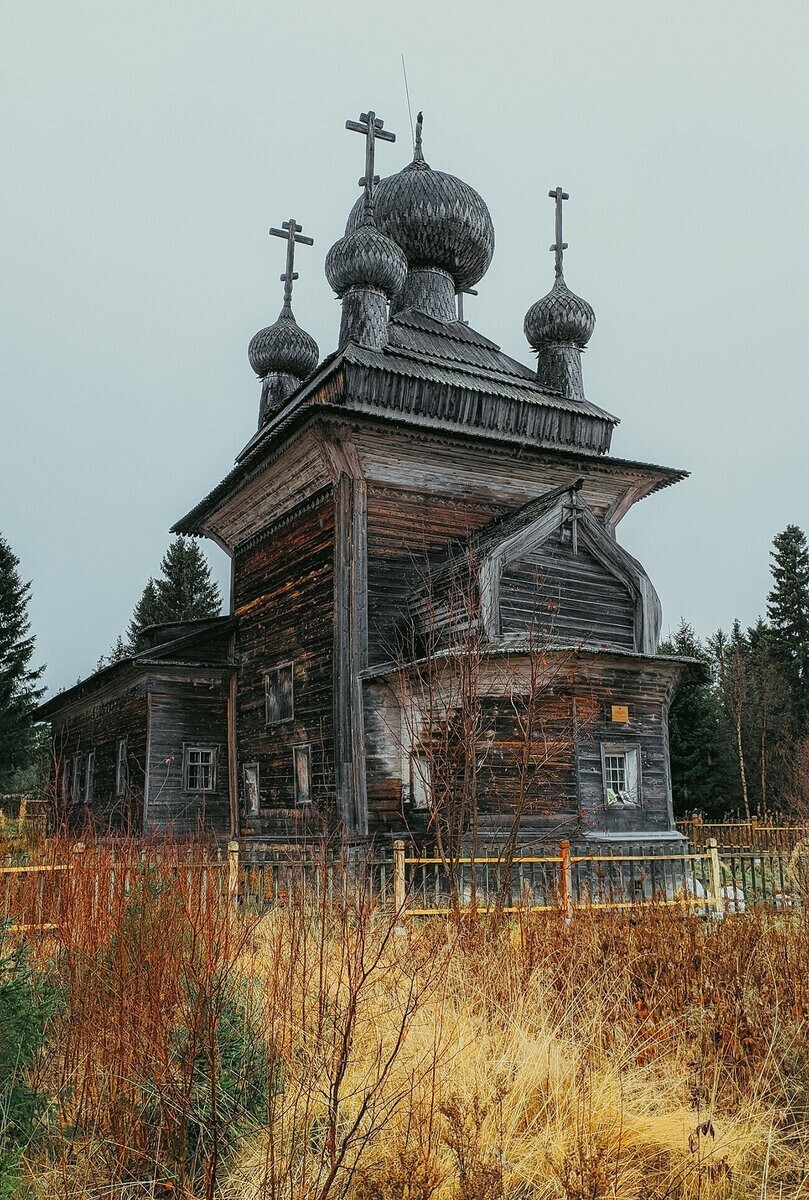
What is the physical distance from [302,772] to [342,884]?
41.4 feet

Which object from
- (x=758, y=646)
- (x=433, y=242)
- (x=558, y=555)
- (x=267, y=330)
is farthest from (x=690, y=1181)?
(x=758, y=646)

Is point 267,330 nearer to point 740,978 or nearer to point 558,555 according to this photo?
point 558,555

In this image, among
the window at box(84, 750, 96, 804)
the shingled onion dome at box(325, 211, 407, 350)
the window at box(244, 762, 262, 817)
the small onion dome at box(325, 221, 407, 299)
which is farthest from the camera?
the window at box(84, 750, 96, 804)

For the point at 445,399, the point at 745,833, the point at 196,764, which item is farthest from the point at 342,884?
the point at 745,833

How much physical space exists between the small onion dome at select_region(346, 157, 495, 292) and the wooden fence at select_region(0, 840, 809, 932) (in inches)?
578

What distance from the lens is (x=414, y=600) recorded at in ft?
54.7

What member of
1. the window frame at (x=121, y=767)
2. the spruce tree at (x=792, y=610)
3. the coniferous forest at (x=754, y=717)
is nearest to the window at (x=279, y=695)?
the window frame at (x=121, y=767)

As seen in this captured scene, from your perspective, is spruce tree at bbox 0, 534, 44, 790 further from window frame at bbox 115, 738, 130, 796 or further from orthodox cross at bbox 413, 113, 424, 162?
orthodox cross at bbox 413, 113, 424, 162

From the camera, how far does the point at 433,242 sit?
23047 mm

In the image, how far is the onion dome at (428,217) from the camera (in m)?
23.0

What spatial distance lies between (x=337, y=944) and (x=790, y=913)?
3946 millimetres

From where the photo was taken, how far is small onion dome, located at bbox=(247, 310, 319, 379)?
26.1 metres

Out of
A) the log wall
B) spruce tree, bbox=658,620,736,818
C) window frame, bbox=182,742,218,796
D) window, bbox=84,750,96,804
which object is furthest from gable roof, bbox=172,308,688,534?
spruce tree, bbox=658,620,736,818

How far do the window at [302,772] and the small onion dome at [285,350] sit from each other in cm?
1223
